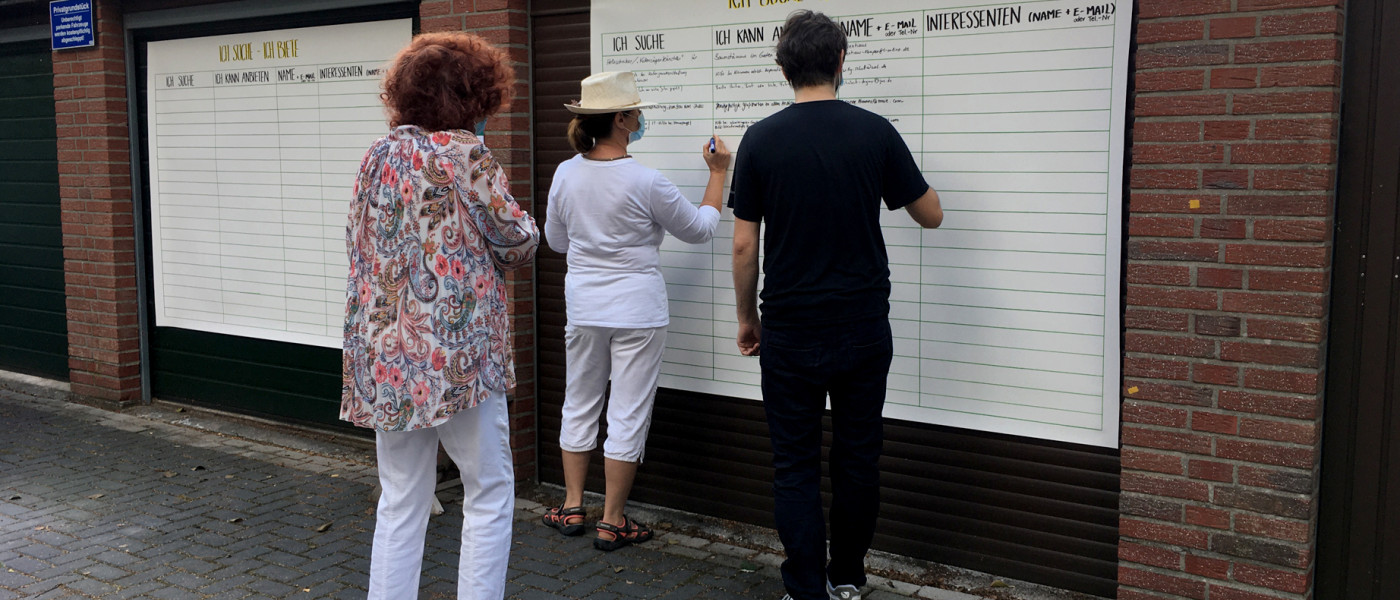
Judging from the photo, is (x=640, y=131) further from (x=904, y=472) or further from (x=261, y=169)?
(x=261, y=169)

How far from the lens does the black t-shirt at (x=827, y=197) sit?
159 inches

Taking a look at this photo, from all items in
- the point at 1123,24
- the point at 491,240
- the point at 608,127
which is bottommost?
the point at 491,240

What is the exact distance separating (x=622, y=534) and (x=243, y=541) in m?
1.70

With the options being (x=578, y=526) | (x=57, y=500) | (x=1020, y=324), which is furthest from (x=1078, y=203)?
(x=57, y=500)

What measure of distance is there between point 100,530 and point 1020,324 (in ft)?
13.7

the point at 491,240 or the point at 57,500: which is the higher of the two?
the point at 491,240

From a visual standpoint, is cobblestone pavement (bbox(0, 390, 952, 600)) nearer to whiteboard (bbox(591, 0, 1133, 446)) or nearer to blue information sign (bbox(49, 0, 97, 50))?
whiteboard (bbox(591, 0, 1133, 446))

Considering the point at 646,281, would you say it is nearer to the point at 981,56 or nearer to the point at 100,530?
the point at 981,56

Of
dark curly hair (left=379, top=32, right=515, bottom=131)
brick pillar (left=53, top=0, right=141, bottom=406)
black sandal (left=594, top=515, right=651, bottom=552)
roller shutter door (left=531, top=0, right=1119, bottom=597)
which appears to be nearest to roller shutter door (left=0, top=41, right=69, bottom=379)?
brick pillar (left=53, top=0, right=141, bottom=406)

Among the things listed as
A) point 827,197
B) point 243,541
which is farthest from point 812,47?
point 243,541

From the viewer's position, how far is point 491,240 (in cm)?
377

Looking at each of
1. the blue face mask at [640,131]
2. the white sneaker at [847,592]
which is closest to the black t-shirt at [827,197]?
the white sneaker at [847,592]

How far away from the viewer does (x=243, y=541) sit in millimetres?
5414

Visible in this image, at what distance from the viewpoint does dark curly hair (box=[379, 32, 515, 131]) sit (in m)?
3.69
